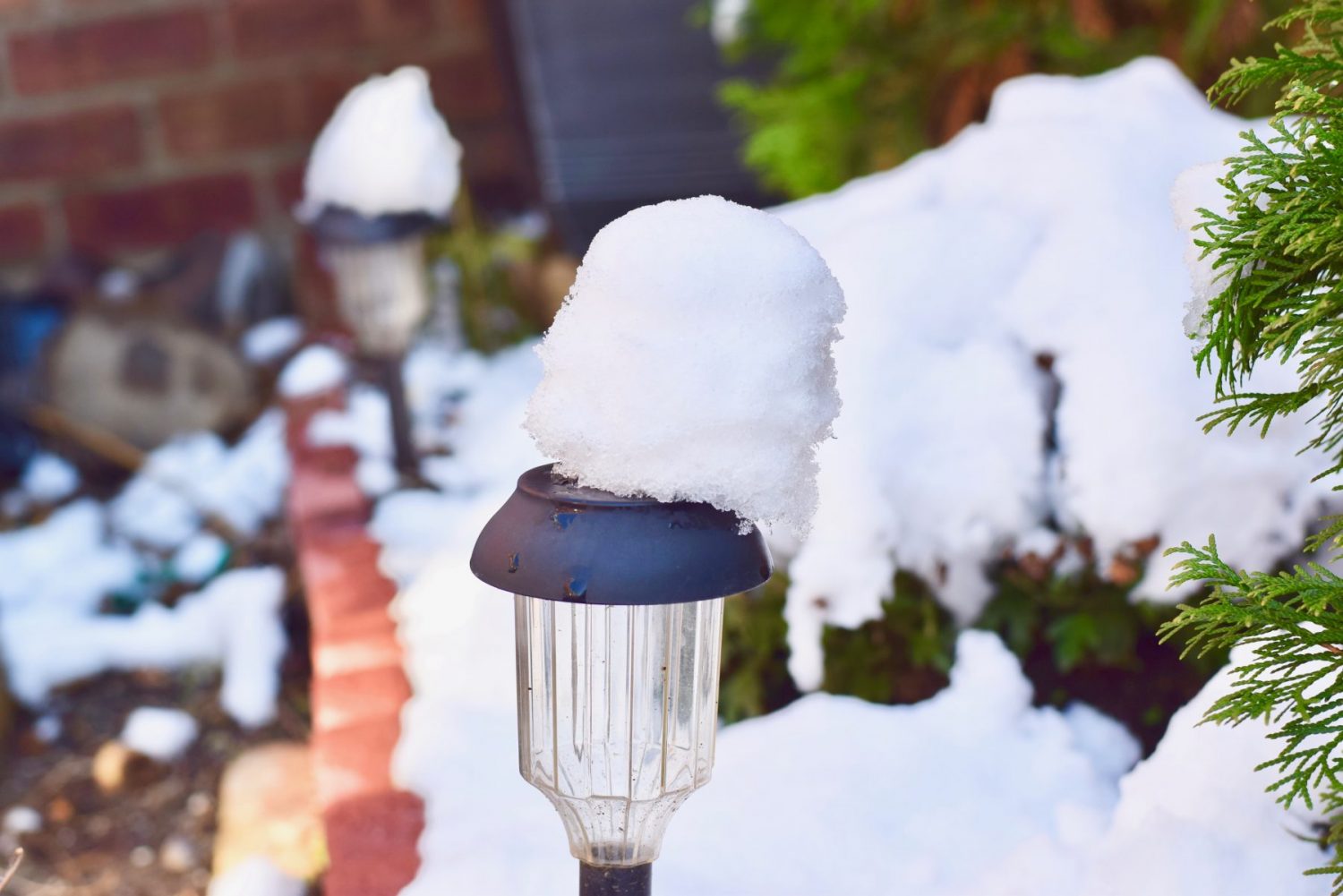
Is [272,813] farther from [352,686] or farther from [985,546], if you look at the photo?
[985,546]

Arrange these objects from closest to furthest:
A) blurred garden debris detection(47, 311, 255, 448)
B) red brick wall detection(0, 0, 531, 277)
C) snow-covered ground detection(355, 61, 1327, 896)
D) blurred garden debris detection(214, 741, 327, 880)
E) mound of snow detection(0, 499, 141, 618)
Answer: snow-covered ground detection(355, 61, 1327, 896) < blurred garden debris detection(214, 741, 327, 880) < mound of snow detection(0, 499, 141, 618) < blurred garden debris detection(47, 311, 255, 448) < red brick wall detection(0, 0, 531, 277)

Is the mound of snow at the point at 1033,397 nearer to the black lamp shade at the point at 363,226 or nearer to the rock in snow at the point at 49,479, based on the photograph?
the black lamp shade at the point at 363,226

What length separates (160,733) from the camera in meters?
2.85

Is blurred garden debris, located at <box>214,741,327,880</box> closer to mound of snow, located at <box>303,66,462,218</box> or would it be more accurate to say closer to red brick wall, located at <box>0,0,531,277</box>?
mound of snow, located at <box>303,66,462,218</box>

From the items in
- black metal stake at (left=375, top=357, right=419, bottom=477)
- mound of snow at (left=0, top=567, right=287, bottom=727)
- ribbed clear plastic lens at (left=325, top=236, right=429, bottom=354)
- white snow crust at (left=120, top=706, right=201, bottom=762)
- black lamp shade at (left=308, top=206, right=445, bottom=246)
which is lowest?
white snow crust at (left=120, top=706, right=201, bottom=762)

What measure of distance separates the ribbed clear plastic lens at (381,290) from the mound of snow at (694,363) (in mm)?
1835

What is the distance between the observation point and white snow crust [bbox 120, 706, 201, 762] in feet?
9.27

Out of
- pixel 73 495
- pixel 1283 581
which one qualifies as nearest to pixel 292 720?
pixel 73 495

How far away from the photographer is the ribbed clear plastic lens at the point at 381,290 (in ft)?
9.18

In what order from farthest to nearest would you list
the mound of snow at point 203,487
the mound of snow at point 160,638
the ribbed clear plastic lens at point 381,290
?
the mound of snow at point 203,487 < the mound of snow at point 160,638 < the ribbed clear plastic lens at point 381,290

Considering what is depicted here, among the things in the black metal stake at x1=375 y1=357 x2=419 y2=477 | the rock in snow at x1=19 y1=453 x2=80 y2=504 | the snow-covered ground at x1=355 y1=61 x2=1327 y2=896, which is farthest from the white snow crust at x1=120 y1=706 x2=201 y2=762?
the rock in snow at x1=19 y1=453 x2=80 y2=504

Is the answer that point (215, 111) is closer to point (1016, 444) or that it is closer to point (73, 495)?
point (73, 495)

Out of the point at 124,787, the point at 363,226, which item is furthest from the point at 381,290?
the point at 124,787

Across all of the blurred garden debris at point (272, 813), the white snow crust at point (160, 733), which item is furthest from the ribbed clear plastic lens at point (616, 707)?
the white snow crust at point (160, 733)
